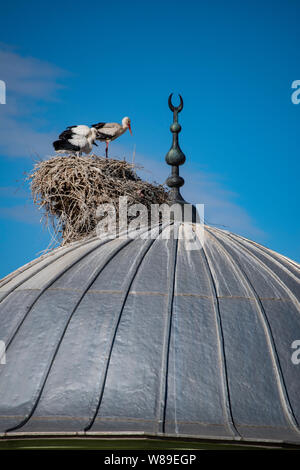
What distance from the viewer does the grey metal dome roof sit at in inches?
273

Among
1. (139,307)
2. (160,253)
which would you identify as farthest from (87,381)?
(160,253)

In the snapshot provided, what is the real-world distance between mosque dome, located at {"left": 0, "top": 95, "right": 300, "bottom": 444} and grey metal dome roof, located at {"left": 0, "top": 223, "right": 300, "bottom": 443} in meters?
0.01

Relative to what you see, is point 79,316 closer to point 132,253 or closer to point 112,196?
point 132,253

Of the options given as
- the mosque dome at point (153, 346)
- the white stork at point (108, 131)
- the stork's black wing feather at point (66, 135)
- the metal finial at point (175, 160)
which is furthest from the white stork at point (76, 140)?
the mosque dome at point (153, 346)

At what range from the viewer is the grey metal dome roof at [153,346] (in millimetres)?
6926

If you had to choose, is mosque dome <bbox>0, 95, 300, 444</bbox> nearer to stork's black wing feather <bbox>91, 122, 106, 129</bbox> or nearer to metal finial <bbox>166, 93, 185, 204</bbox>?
metal finial <bbox>166, 93, 185, 204</bbox>

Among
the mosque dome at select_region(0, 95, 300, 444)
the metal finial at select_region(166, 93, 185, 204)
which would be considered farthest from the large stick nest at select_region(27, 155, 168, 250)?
the mosque dome at select_region(0, 95, 300, 444)

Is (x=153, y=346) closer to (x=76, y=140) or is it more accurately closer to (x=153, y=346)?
(x=153, y=346)

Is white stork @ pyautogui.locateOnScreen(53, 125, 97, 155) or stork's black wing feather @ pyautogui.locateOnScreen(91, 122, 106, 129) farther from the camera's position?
stork's black wing feather @ pyautogui.locateOnScreen(91, 122, 106, 129)

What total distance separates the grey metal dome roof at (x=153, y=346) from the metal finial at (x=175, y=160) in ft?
7.28

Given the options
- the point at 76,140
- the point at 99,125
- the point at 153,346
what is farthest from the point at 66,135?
the point at 153,346

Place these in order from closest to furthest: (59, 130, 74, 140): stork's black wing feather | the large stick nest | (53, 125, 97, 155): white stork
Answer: the large stick nest → (53, 125, 97, 155): white stork → (59, 130, 74, 140): stork's black wing feather

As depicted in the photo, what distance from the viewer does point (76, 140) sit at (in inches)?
495

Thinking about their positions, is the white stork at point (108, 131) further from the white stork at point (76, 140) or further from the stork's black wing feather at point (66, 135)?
the stork's black wing feather at point (66, 135)
